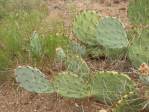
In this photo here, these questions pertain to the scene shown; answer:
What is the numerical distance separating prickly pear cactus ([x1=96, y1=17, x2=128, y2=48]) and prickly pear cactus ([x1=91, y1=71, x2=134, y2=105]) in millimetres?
528

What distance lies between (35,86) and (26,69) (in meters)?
0.15

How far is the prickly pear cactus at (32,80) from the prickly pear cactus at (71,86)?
156mm

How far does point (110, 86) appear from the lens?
12.5ft

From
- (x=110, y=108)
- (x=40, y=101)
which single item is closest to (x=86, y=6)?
(x=40, y=101)

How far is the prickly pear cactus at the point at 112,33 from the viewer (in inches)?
168

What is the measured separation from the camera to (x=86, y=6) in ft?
20.5

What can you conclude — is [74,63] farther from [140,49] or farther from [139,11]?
[139,11]

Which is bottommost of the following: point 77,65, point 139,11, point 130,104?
point 130,104

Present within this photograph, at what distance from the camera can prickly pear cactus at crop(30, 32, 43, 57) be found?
4.53m

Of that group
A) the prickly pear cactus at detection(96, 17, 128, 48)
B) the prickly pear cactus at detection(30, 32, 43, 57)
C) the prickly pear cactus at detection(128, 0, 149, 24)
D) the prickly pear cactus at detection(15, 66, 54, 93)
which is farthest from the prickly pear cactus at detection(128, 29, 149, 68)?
the prickly pear cactus at detection(30, 32, 43, 57)

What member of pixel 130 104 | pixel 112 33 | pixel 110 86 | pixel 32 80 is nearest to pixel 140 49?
pixel 112 33

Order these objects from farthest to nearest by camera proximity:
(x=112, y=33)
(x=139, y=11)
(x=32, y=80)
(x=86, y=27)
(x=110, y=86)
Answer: (x=86, y=27) < (x=139, y=11) < (x=112, y=33) < (x=32, y=80) < (x=110, y=86)

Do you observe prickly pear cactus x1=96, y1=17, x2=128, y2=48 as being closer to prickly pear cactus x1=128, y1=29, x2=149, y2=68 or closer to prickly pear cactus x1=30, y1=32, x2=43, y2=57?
prickly pear cactus x1=128, y1=29, x2=149, y2=68

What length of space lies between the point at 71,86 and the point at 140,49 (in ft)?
2.19
